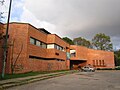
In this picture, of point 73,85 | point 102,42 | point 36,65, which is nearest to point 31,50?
point 36,65

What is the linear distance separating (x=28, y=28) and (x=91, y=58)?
42.8m

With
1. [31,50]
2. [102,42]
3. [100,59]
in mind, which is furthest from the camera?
[102,42]

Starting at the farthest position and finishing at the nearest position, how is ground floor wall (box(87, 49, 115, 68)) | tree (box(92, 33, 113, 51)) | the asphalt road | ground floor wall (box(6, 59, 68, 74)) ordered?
1. tree (box(92, 33, 113, 51))
2. ground floor wall (box(87, 49, 115, 68))
3. ground floor wall (box(6, 59, 68, 74))
4. the asphalt road

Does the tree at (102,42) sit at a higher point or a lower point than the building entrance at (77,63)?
higher

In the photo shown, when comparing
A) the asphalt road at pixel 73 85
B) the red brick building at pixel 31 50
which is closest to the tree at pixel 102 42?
the red brick building at pixel 31 50

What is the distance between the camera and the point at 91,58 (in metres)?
71.5

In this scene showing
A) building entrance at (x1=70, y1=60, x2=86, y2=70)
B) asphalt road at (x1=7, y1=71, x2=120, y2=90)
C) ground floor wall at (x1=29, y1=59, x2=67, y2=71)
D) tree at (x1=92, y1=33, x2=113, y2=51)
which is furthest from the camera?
tree at (x1=92, y1=33, x2=113, y2=51)

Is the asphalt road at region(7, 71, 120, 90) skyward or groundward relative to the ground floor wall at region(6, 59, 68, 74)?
groundward

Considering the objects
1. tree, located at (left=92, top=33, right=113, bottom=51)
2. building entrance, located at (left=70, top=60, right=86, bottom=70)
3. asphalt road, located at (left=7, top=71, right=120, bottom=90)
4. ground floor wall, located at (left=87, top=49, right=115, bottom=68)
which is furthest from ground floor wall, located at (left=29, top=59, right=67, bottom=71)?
tree, located at (left=92, top=33, right=113, bottom=51)

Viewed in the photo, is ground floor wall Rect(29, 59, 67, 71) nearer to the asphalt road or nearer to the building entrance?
the asphalt road

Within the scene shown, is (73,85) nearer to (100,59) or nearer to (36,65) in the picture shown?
(36,65)

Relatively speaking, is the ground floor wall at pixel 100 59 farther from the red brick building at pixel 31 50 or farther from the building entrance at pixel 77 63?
the red brick building at pixel 31 50

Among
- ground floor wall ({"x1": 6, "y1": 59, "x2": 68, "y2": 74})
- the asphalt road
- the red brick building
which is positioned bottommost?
Answer: the asphalt road

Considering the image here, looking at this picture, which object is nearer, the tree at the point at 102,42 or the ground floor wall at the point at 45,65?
the ground floor wall at the point at 45,65
